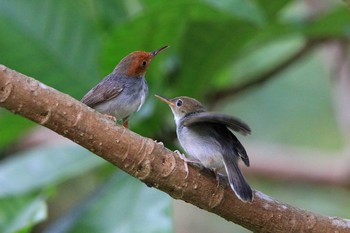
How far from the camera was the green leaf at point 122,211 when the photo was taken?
10.2 feet

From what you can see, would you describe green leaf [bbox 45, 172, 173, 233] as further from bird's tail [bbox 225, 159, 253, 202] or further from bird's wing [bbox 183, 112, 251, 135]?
bird's wing [bbox 183, 112, 251, 135]

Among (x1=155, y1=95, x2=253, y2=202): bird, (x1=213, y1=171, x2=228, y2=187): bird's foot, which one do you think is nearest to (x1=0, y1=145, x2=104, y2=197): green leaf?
(x1=155, y1=95, x2=253, y2=202): bird

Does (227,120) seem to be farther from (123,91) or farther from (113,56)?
(113,56)

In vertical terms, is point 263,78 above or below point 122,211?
above

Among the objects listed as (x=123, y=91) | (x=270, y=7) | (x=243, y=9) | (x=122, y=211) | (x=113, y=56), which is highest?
(x=270, y=7)

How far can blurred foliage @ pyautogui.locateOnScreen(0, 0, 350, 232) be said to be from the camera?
330 cm

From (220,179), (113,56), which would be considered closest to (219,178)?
(220,179)

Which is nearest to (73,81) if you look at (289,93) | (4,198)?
(4,198)

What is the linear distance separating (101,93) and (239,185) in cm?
60

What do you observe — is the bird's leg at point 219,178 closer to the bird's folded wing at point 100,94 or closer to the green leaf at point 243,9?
the bird's folded wing at point 100,94

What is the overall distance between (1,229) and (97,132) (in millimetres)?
1321

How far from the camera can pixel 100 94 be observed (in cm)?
262

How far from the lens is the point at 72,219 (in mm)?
3393

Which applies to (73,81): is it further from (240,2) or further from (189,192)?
(189,192)
